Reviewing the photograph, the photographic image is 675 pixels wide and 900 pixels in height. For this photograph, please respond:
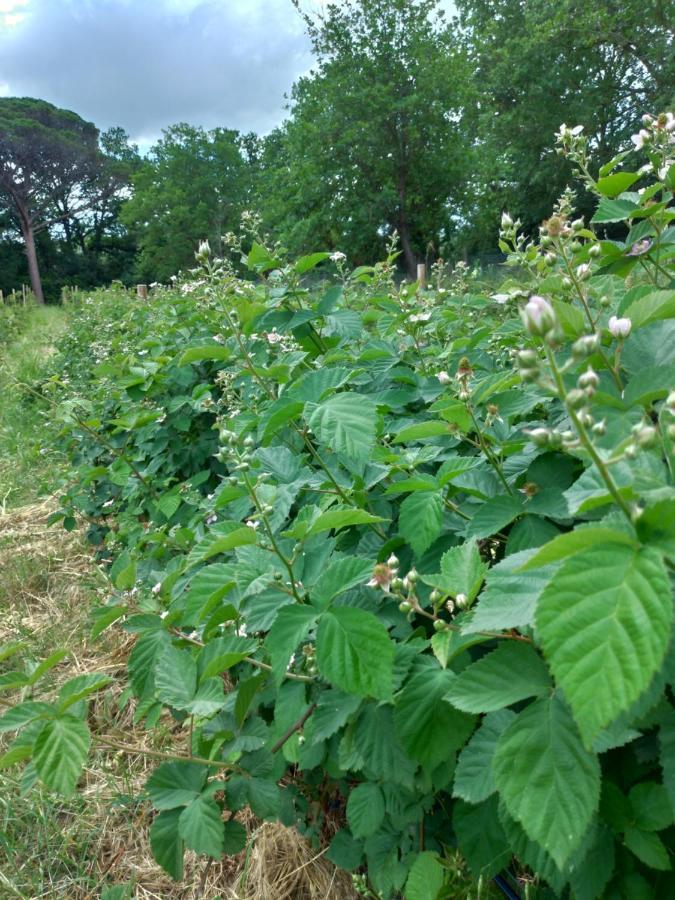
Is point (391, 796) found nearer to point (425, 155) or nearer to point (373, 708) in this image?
point (373, 708)

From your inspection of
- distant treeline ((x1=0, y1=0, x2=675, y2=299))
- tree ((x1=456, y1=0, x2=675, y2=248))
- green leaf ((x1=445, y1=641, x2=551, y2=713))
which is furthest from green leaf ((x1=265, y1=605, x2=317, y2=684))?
tree ((x1=456, y1=0, x2=675, y2=248))

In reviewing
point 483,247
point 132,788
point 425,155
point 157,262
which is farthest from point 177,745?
point 157,262

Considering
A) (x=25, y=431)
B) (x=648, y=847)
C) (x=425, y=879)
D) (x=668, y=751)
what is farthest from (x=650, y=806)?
(x=25, y=431)

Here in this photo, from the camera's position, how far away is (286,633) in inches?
35.1

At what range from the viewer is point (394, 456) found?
1.22 m

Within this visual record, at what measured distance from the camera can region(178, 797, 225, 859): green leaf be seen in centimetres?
99

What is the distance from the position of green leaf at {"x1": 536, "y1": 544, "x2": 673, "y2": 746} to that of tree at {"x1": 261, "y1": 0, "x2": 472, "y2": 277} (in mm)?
20946

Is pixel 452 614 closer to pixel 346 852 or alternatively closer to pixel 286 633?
pixel 286 633

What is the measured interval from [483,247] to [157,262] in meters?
19.9

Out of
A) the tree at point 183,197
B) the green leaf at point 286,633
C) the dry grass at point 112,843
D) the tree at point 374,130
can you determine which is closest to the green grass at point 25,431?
the dry grass at point 112,843

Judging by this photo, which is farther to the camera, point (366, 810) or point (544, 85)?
point (544, 85)

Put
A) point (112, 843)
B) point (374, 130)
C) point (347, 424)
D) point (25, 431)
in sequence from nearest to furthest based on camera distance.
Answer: point (347, 424) < point (112, 843) < point (25, 431) < point (374, 130)

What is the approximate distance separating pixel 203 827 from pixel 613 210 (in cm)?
157

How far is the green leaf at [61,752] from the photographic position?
959 mm
